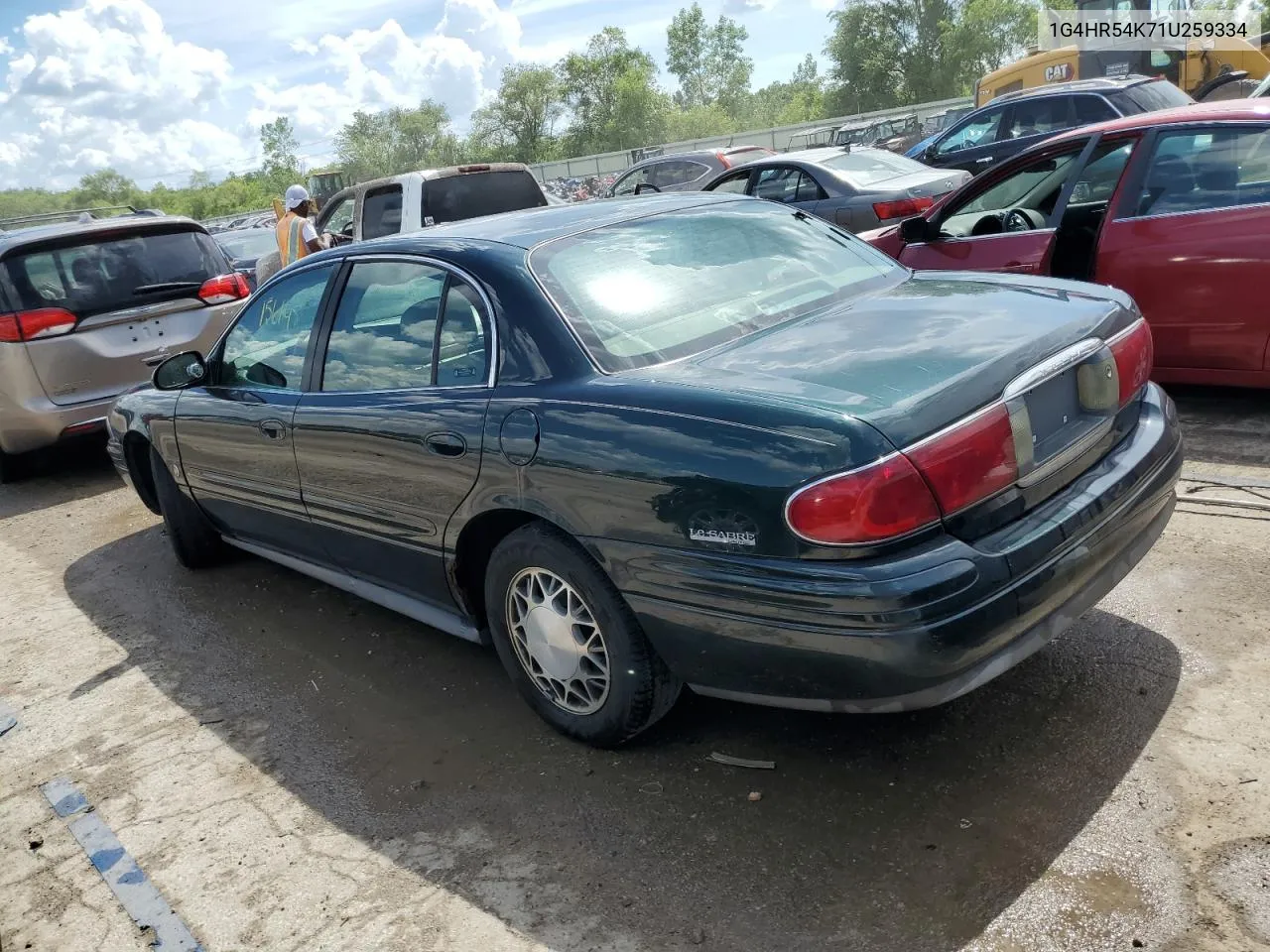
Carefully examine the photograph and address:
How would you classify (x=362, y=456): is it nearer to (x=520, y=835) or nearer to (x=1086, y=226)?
(x=520, y=835)

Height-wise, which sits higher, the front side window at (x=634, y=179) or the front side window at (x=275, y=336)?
the front side window at (x=275, y=336)

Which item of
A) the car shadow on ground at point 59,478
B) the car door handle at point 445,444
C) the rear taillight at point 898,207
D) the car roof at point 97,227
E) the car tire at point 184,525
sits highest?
the car roof at point 97,227

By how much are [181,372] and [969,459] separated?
3746 mm

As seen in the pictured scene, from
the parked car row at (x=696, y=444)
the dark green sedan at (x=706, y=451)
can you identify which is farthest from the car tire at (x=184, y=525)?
the dark green sedan at (x=706, y=451)

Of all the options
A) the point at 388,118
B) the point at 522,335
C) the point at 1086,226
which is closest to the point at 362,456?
the point at 522,335

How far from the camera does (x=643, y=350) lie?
10.2 feet

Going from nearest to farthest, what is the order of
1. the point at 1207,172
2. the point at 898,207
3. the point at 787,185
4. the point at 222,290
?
1. the point at 1207,172
2. the point at 222,290
3. the point at 898,207
4. the point at 787,185

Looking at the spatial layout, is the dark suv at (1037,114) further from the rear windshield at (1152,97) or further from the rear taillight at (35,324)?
the rear taillight at (35,324)

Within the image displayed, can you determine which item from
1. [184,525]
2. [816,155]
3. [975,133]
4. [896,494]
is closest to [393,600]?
[184,525]

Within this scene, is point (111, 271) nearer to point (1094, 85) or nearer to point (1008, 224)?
point (1008, 224)

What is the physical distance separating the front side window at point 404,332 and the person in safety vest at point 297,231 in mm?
6372

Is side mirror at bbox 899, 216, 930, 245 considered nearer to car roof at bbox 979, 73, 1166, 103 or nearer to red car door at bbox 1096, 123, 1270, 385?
red car door at bbox 1096, 123, 1270, 385

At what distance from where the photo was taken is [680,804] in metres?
3.03

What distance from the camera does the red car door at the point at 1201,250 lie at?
5027 mm
